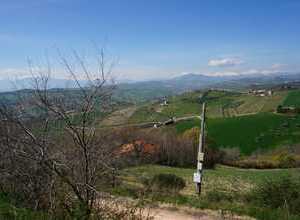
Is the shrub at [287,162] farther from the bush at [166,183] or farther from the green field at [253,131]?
the bush at [166,183]

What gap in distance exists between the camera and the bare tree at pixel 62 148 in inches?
190

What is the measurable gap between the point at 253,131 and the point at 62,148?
58798mm

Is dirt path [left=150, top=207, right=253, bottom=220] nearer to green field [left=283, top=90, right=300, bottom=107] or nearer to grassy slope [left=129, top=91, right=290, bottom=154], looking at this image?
grassy slope [left=129, top=91, right=290, bottom=154]

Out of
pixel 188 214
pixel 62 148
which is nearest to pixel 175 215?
pixel 188 214

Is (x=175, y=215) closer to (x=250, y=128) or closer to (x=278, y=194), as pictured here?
(x=278, y=194)

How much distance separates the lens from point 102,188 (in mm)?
5340

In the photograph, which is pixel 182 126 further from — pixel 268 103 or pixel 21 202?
pixel 21 202

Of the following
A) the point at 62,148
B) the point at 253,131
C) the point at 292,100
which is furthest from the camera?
the point at 292,100

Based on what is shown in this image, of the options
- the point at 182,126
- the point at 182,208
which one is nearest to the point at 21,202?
the point at 182,208

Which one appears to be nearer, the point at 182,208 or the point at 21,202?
the point at 21,202

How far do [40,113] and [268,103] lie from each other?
294 feet

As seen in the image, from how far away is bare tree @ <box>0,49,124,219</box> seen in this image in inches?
190

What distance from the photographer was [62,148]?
5418 millimetres

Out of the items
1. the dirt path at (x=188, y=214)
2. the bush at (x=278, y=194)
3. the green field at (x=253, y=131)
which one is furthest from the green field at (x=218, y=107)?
the dirt path at (x=188, y=214)
